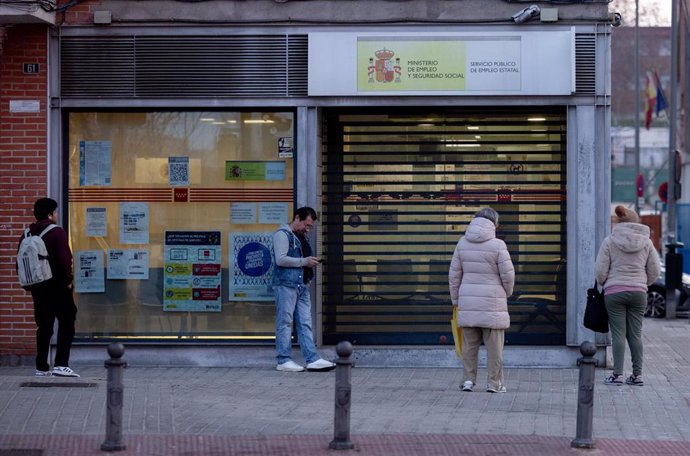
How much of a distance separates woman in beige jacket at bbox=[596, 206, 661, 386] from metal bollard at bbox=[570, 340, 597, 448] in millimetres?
3716

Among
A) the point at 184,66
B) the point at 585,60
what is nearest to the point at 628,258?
the point at 585,60

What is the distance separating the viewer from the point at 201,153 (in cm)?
1432

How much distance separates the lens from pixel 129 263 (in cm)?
1438

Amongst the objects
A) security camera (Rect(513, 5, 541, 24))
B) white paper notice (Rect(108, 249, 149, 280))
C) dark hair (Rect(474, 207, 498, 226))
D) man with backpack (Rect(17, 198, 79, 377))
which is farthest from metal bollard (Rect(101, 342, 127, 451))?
security camera (Rect(513, 5, 541, 24))

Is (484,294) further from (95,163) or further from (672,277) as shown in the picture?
(672,277)

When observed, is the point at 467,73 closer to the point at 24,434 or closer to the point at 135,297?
the point at 135,297

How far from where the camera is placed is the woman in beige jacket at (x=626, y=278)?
12.7 metres

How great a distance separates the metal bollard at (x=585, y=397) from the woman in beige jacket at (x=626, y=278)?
372 centimetres

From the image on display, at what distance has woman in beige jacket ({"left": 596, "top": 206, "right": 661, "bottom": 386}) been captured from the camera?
41.6 feet

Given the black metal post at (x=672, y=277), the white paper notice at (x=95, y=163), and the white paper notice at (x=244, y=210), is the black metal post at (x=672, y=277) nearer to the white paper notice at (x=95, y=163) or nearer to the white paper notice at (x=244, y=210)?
the white paper notice at (x=244, y=210)

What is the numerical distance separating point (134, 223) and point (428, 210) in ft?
11.2

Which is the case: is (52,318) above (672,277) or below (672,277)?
above

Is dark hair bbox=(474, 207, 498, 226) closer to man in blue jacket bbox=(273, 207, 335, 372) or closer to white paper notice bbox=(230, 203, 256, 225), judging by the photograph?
man in blue jacket bbox=(273, 207, 335, 372)

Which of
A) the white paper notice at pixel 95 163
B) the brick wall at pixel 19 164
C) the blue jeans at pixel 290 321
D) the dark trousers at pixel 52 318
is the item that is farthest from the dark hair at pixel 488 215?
the brick wall at pixel 19 164
